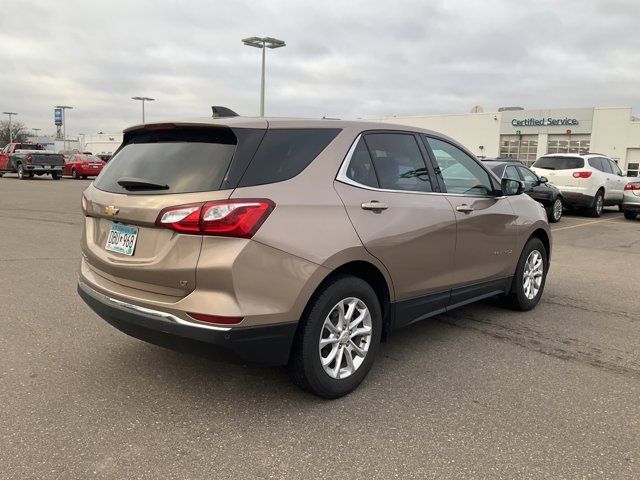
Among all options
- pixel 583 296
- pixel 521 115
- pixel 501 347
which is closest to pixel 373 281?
pixel 501 347

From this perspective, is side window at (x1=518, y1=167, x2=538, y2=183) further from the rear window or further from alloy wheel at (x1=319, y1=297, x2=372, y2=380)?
alloy wheel at (x1=319, y1=297, x2=372, y2=380)

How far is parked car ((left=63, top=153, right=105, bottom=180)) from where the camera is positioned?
33.1m

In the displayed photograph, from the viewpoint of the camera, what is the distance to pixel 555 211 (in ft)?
46.6

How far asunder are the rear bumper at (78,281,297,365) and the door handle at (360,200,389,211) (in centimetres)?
92

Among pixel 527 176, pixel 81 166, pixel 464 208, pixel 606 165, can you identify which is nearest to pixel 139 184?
pixel 464 208

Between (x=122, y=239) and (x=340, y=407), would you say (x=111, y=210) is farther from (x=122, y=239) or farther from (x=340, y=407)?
(x=340, y=407)

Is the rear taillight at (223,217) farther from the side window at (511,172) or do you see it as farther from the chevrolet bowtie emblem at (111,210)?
the side window at (511,172)

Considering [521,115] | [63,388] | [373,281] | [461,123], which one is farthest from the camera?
[461,123]

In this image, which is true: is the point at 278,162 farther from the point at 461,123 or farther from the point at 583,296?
the point at 461,123

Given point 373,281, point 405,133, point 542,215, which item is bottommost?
point 373,281

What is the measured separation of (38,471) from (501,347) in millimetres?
3387

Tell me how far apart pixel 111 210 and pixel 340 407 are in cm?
187

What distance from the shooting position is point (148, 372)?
3801 millimetres

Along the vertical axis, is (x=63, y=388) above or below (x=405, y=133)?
below
